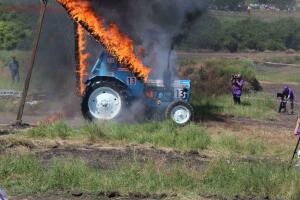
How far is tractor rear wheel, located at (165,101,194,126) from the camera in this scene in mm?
16828

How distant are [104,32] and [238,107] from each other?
7.08 metres

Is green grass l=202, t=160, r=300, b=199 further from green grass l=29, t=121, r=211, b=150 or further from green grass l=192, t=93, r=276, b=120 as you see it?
green grass l=192, t=93, r=276, b=120

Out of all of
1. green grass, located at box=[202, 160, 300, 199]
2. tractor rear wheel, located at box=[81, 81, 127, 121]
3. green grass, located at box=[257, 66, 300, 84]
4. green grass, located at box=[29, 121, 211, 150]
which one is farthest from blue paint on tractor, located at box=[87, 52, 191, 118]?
green grass, located at box=[257, 66, 300, 84]

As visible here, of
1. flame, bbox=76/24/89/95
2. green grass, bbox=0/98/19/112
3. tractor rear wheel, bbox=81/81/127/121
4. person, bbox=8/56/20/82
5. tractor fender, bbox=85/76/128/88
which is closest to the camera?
tractor rear wheel, bbox=81/81/127/121

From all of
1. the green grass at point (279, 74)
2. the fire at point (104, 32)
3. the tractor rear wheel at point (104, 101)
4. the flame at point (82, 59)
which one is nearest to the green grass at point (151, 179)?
the tractor rear wheel at point (104, 101)

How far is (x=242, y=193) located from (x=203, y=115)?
9.90 metres

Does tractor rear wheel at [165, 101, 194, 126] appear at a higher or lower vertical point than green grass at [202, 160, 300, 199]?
higher

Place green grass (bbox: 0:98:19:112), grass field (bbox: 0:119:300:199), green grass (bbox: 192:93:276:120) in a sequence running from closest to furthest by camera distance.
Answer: grass field (bbox: 0:119:300:199) < green grass (bbox: 0:98:19:112) < green grass (bbox: 192:93:276:120)

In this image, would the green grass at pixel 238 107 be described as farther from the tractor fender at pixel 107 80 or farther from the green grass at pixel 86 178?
the green grass at pixel 86 178

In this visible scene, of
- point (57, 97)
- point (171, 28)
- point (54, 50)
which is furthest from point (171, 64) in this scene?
point (54, 50)

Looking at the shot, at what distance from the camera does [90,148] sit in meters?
13.4

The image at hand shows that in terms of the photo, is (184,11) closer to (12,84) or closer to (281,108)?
(281,108)

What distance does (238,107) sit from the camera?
21.7 m

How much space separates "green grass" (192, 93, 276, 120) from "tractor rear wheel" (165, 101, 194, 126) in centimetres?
256
